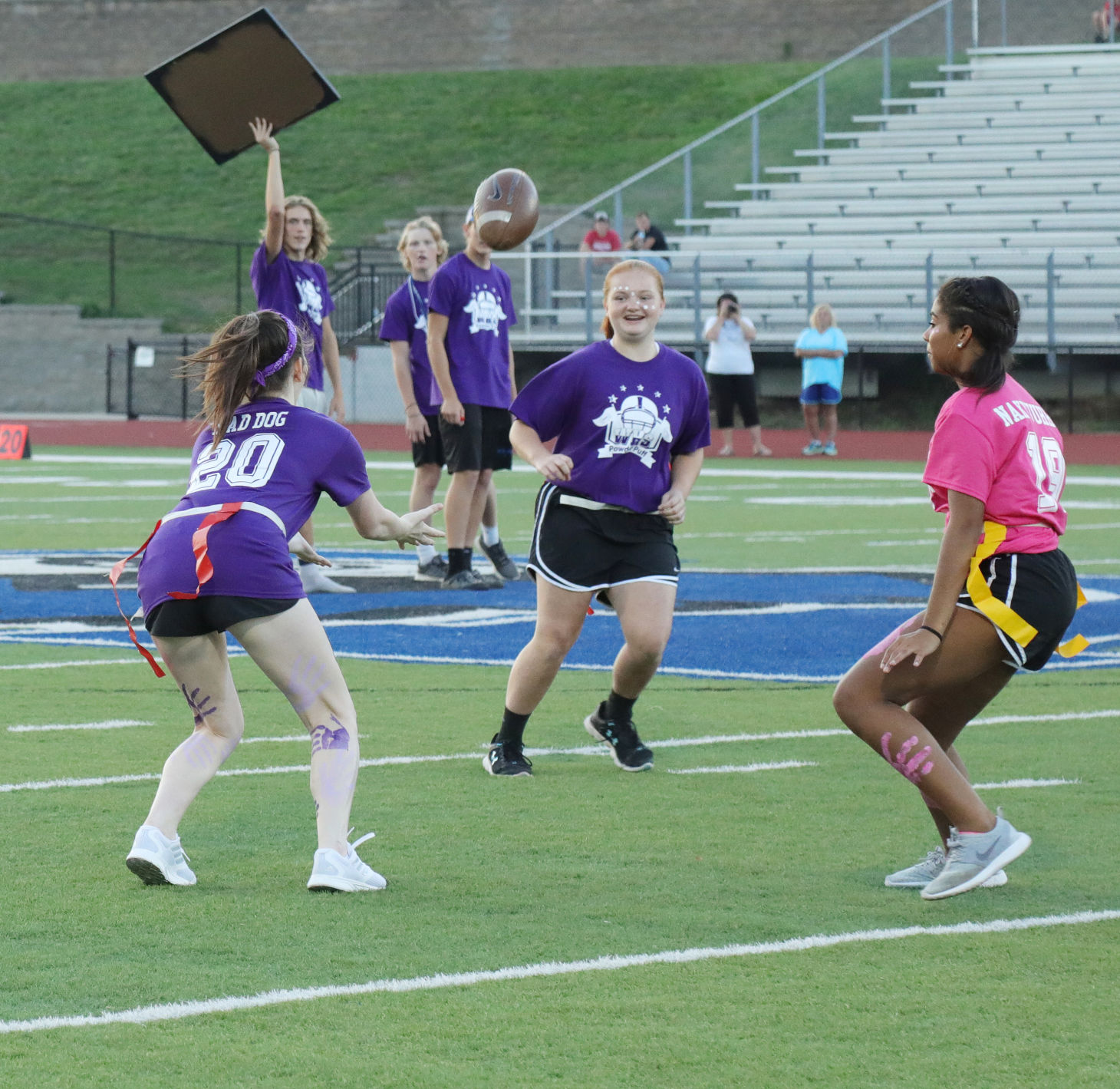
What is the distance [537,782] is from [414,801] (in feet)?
1.66

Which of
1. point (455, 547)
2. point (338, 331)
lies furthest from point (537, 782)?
point (338, 331)

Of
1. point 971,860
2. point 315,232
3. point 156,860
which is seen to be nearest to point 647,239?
point 315,232

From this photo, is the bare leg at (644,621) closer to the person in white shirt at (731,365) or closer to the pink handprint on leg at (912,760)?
the pink handprint on leg at (912,760)

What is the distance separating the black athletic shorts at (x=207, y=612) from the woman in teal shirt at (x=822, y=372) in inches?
804

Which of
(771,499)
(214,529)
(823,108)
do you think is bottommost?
(771,499)

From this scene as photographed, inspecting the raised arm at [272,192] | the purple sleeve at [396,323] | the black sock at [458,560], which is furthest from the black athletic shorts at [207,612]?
the purple sleeve at [396,323]

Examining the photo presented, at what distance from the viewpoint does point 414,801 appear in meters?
6.65

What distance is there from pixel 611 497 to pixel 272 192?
179 inches

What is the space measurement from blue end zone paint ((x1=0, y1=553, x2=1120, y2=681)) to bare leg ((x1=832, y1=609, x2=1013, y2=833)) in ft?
12.2

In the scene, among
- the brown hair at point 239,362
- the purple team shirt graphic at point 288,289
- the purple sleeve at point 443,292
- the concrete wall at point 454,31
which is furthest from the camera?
the concrete wall at point 454,31

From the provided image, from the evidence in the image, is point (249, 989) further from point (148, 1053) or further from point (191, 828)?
point (191, 828)

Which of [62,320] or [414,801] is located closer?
[414,801]

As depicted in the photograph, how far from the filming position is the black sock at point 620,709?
7309 millimetres

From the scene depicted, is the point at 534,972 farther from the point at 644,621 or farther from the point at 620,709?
the point at 620,709
